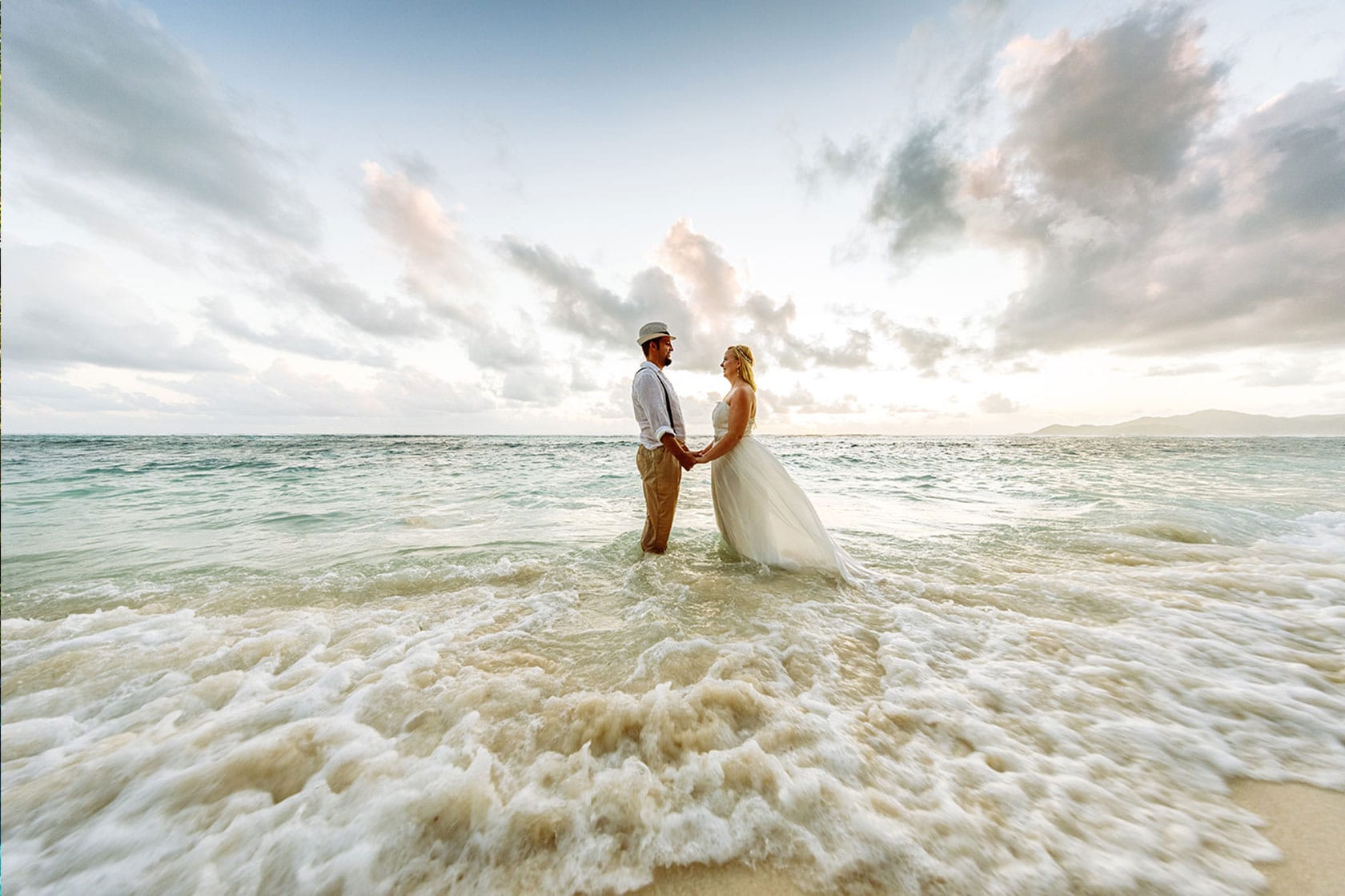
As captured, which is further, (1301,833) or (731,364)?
(731,364)

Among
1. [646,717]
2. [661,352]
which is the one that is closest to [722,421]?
[661,352]

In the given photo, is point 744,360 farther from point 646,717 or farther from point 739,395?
point 646,717

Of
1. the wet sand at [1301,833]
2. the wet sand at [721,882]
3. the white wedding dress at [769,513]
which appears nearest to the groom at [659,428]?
the white wedding dress at [769,513]

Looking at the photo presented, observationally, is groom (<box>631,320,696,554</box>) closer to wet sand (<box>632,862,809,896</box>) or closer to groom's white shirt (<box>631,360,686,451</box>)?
groom's white shirt (<box>631,360,686,451</box>)

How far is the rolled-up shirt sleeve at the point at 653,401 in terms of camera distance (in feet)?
18.2

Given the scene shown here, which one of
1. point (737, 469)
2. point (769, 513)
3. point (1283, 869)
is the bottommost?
point (1283, 869)

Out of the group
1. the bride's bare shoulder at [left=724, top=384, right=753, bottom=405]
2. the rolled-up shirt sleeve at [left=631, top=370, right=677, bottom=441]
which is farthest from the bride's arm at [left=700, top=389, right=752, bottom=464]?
the rolled-up shirt sleeve at [left=631, top=370, right=677, bottom=441]

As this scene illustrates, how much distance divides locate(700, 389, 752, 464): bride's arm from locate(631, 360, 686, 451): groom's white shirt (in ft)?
1.57

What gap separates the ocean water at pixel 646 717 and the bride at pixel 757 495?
421 millimetres

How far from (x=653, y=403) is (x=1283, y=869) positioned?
503cm

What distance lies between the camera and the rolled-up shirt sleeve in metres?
5.54

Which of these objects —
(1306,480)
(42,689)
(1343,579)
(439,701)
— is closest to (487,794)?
(439,701)

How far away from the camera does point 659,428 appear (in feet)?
18.4

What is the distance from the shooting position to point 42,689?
3064 mm
